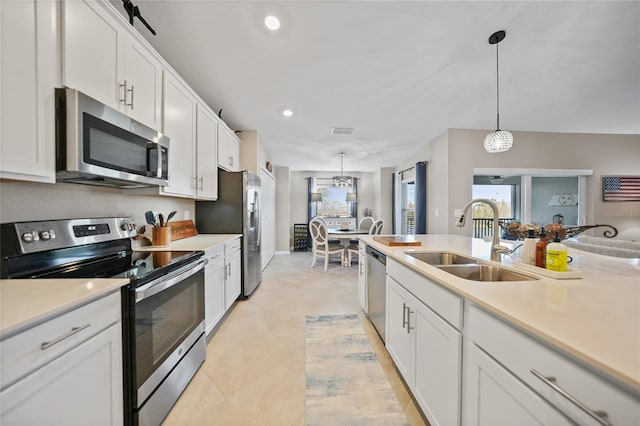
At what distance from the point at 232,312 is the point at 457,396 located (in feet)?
8.05

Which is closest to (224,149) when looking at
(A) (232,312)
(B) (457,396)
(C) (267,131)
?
(C) (267,131)

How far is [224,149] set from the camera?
3195 mm

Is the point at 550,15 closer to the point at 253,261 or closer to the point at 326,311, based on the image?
the point at 326,311

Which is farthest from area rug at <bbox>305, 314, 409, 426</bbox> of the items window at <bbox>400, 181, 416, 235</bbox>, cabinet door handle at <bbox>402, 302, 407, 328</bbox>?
window at <bbox>400, 181, 416, 235</bbox>

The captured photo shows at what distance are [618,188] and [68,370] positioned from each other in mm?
7122

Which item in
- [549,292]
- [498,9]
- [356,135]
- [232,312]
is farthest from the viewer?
[356,135]

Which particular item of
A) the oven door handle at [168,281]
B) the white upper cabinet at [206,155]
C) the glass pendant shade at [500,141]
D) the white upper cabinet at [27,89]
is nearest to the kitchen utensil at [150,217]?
the white upper cabinet at [206,155]

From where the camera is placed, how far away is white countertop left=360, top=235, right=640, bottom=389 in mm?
519

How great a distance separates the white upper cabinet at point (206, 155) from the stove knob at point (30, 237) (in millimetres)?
1383

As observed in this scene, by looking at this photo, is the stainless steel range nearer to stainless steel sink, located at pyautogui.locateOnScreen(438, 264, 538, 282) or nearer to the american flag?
stainless steel sink, located at pyautogui.locateOnScreen(438, 264, 538, 282)

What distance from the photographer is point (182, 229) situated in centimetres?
267

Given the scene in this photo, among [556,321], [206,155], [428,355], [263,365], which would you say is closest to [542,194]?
[428,355]

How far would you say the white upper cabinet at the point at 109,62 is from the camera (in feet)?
3.76

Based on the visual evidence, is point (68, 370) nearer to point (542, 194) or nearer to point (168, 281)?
point (168, 281)
